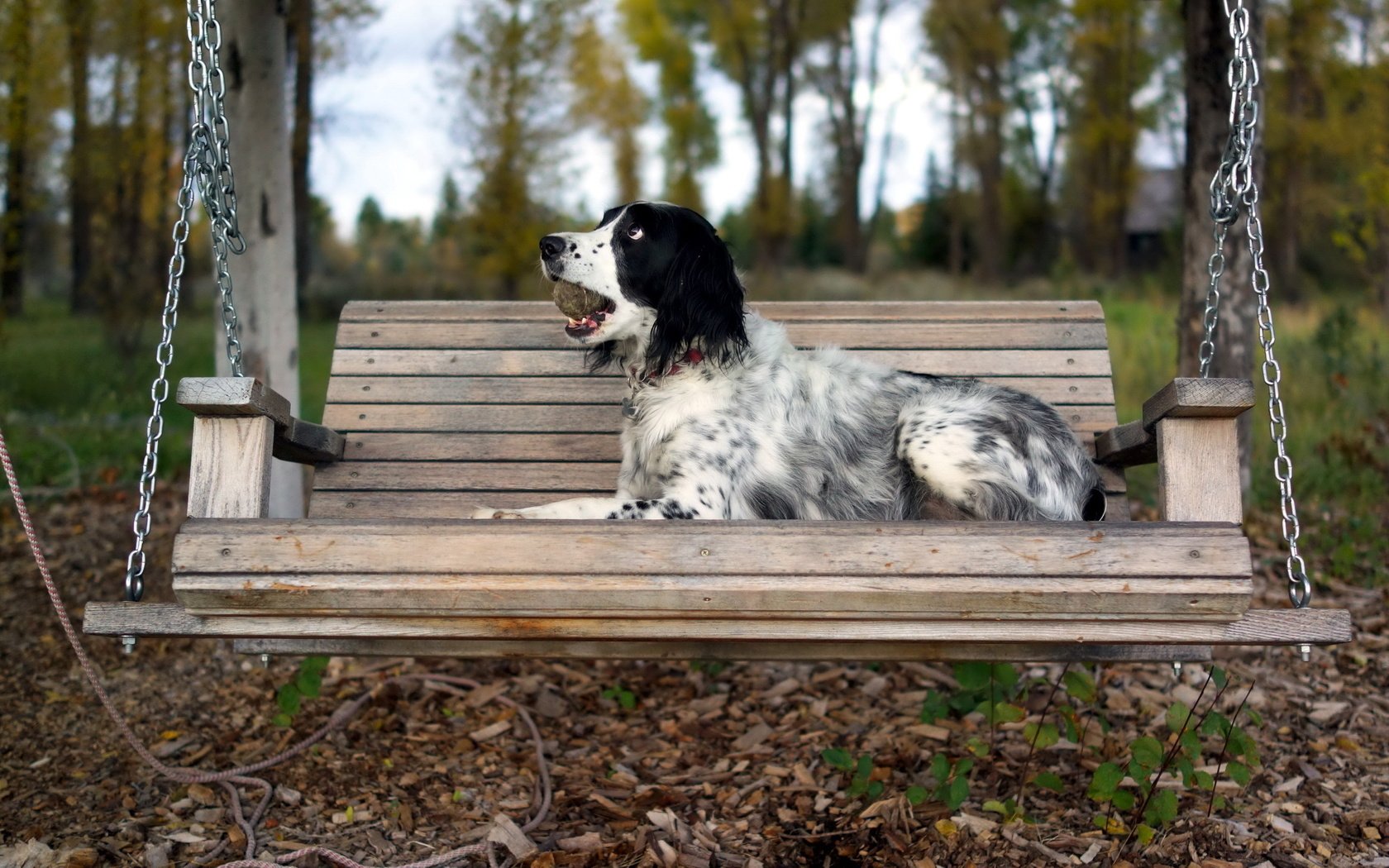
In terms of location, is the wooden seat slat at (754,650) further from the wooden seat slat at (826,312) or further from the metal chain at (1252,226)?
the wooden seat slat at (826,312)

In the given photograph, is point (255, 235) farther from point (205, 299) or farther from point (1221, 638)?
point (205, 299)

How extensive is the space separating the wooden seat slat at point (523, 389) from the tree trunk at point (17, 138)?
5683 mm

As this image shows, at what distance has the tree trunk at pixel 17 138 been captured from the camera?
7629 mm

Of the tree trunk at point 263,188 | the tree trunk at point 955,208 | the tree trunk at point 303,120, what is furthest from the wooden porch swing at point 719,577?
the tree trunk at point 955,208

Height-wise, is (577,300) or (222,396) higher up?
(577,300)

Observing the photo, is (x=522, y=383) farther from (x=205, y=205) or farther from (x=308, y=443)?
(x=205, y=205)

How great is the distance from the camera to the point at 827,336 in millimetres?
3605

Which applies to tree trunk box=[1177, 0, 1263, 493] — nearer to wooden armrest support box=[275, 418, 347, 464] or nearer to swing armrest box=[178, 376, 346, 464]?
wooden armrest support box=[275, 418, 347, 464]

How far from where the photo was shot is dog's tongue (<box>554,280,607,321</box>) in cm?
294

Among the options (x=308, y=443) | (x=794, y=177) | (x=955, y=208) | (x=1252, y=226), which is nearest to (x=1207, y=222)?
(x=1252, y=226)

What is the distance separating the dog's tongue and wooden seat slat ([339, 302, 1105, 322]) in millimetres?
611

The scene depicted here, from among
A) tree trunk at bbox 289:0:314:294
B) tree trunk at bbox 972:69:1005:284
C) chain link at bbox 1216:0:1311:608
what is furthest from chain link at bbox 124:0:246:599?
tree trunk at bbox 972:69:1005:284

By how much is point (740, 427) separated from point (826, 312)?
0.85 m

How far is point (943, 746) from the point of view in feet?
11.9
